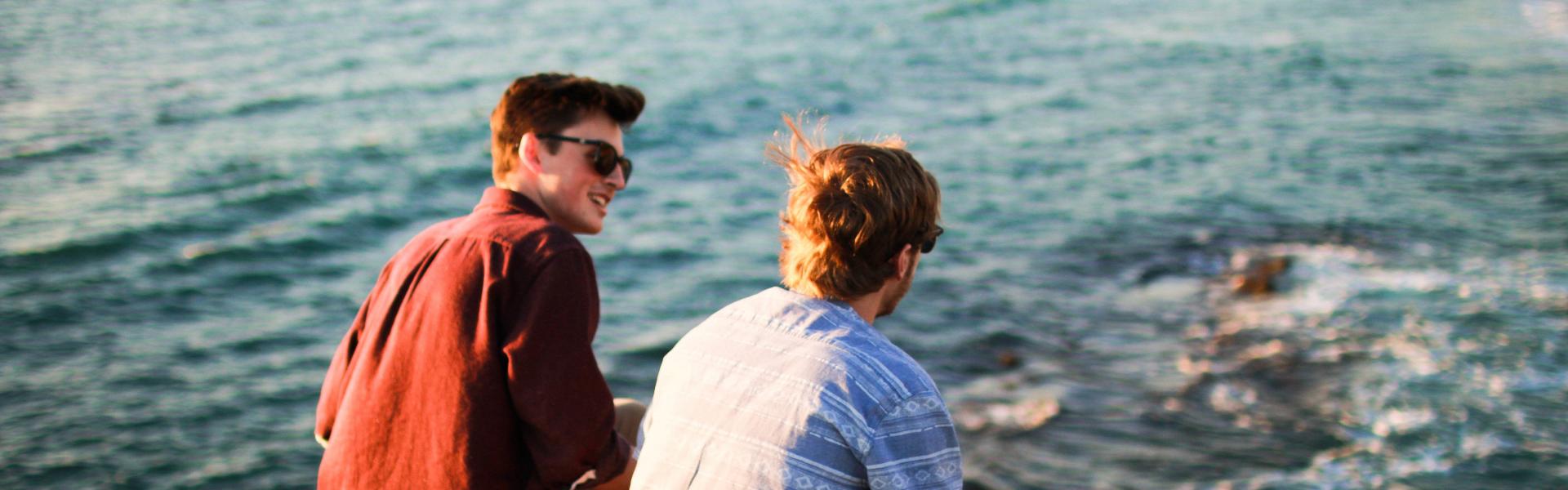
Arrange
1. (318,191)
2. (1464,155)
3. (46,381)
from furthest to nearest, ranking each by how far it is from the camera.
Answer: (1464,155) → (318,191) → (46,381)

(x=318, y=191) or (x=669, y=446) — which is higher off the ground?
(x=669, y=446)

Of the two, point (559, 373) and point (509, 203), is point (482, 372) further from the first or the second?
point (509, 203)

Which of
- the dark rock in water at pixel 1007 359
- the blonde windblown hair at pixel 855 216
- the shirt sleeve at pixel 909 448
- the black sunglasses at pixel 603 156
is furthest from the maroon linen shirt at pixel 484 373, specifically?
the dark rock in water at pixel 1007 359

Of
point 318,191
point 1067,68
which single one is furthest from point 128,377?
point 1067,68

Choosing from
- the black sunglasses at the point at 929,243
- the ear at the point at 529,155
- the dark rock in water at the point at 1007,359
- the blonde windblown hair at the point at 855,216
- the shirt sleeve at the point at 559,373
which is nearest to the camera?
the blonde windblown hair at the point at 855,216

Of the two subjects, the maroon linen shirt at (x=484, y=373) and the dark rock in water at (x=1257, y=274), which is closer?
the maroon linen shirt at (x=484, y=373)

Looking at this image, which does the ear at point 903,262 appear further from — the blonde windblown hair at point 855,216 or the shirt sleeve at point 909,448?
the shirt sleeve at point 909,448

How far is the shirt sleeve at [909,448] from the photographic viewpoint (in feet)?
7.48

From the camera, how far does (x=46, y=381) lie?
6.76 m

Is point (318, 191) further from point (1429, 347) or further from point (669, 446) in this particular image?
point (669, 446)

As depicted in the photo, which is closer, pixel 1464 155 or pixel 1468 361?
pixel 1468 361

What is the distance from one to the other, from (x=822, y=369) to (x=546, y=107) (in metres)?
1.41

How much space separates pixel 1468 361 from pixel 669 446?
609cm

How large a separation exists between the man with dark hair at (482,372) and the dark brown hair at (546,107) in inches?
10.2
